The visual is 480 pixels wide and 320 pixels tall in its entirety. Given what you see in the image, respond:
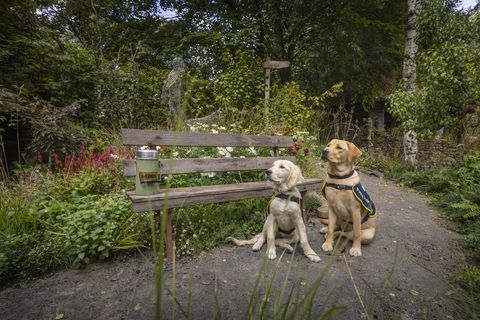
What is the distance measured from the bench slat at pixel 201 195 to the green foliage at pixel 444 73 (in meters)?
3.77

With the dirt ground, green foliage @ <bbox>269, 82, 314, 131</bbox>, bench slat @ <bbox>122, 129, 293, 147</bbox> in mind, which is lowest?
the dirt ground

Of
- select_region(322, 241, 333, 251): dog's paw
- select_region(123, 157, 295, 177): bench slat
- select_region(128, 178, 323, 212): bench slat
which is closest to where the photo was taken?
select_region(128, 178, 323, 212): bench slat

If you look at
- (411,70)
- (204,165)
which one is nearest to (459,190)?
(411,70)

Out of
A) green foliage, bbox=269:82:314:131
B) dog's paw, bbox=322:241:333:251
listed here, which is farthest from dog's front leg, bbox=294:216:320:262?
green foliage, bbox=269:82:314:131

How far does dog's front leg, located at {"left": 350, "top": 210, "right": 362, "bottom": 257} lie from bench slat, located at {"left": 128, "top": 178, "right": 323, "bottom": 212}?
2.55 ft

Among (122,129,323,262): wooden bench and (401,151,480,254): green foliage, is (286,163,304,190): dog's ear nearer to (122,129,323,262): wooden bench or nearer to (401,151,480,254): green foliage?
(122,129,323,262): wooden bench

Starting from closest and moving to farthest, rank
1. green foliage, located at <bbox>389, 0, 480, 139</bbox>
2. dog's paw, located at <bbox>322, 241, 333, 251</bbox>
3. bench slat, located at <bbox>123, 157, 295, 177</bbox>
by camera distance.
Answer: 1. bench slat, located at <bbox>123, 157, 295, 177</bbox>
2. dog's paw, located at <bbox>322, 241, 333, 251</bbox>
3. green foliage, located at <bbox>389, 0, 480, 139</bbox>

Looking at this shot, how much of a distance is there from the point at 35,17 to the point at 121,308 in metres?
8.17

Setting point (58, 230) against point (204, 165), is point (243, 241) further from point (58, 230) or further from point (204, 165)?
point (58, 230)

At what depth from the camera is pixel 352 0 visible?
9820 millimetres

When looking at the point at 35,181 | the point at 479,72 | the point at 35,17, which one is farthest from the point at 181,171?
the point at 35,17

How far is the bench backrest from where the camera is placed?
288cm

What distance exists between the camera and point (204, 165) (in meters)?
3.33

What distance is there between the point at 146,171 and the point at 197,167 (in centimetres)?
82
